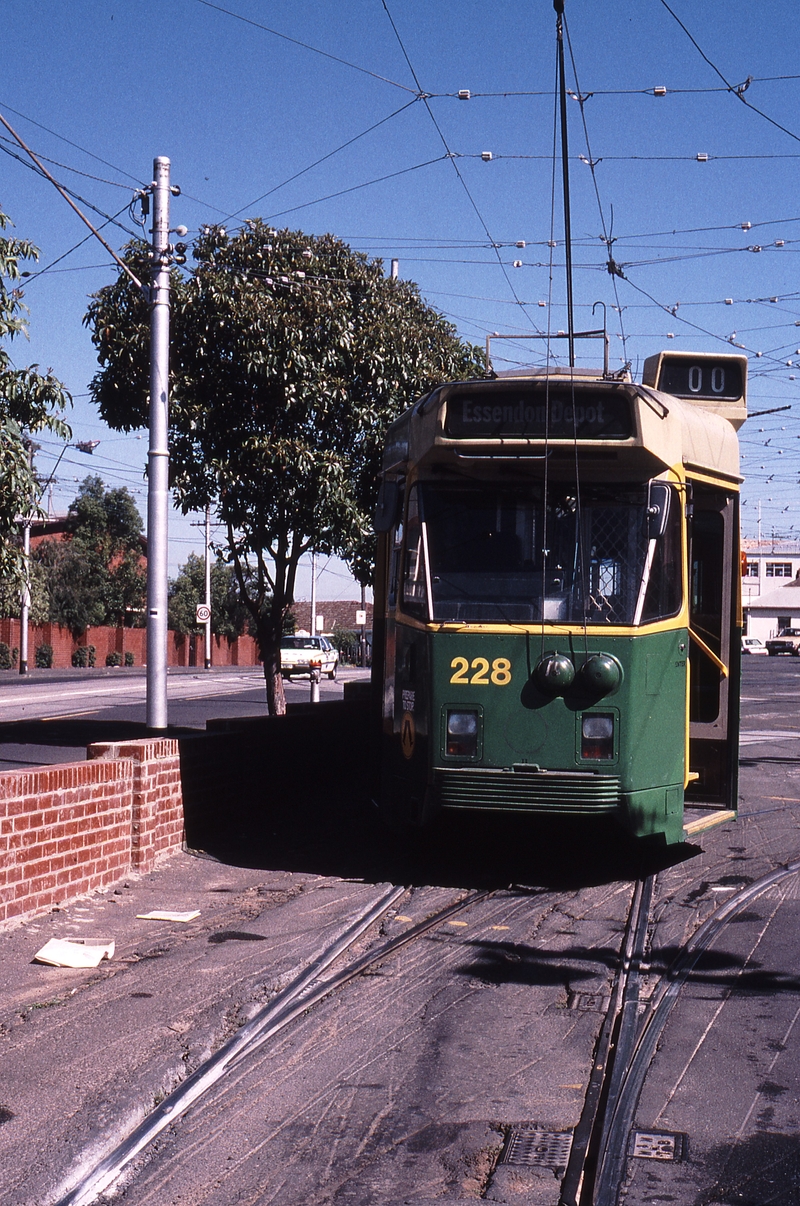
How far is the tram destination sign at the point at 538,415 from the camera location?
862cm

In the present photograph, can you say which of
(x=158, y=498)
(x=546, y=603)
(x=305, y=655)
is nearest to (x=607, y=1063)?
(x=546, y=603)

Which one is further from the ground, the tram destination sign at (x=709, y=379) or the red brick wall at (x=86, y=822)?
the tram destination sign at (x=709, y=379)

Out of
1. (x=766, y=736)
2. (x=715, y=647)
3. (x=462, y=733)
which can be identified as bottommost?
(x=766, y=736)

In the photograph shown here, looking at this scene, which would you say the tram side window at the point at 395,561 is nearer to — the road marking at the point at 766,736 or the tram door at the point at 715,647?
the tram door at the point at 715,647

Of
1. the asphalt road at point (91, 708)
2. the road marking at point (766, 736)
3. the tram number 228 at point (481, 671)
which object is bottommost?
the road marking at point (766, 736)

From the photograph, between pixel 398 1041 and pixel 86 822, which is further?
pixel 86 822

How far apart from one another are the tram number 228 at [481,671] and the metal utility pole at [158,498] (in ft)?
12.6

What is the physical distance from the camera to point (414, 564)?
9.05m

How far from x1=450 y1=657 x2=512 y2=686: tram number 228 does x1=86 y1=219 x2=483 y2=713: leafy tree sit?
625 centimetres

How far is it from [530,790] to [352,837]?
326 cm

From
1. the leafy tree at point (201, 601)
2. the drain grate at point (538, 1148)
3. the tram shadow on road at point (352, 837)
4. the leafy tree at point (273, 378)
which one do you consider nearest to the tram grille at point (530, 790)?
the tram shadow on road at point (352, 837)

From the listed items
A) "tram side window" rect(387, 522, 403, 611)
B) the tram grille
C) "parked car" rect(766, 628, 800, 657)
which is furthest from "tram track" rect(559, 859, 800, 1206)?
"parked car" rect(766, 628, 800, 657)

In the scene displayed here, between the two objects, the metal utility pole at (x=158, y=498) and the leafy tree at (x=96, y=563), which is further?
the leafy tree at (x=96, y=563)

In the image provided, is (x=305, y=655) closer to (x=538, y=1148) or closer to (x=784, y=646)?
(x=538, y=1148)
